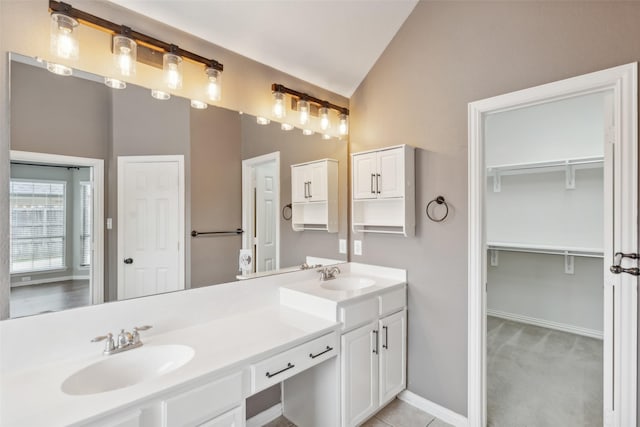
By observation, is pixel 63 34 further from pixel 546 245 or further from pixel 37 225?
pixel 546 245

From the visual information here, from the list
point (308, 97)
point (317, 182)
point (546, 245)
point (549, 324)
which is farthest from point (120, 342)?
point (549, 324)

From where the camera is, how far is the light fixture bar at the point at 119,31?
1.37 m

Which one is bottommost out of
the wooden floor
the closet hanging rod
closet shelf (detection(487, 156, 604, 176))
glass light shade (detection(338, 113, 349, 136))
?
the wooden floor

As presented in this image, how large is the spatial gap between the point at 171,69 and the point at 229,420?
1.80 m

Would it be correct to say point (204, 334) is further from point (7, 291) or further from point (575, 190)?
point (575, 190)

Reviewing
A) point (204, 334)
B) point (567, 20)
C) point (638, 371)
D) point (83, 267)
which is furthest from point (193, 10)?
point (638, 371)

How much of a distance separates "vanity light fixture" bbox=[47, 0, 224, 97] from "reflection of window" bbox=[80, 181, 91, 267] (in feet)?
1.80

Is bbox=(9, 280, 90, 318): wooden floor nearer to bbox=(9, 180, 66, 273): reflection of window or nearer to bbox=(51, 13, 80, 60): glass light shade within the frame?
bbox=(9, 180, 66, 273): reflection of window

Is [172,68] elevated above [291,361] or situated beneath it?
elevated above

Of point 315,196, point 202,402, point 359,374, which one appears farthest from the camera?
point 315,196

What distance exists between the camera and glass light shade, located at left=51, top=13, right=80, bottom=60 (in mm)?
1372

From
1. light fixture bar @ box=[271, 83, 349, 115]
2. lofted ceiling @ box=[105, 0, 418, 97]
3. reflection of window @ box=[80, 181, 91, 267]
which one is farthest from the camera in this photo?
light fixture bar @ box=[271, 83, 349, 115]

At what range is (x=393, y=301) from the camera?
229 cm

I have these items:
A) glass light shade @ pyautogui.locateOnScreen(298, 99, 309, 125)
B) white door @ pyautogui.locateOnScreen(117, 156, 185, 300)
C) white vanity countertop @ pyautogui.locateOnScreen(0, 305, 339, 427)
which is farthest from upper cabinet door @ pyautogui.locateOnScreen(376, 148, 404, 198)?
white door @ pyautogui.locateOnScreen(117, 156, 185, 300)
